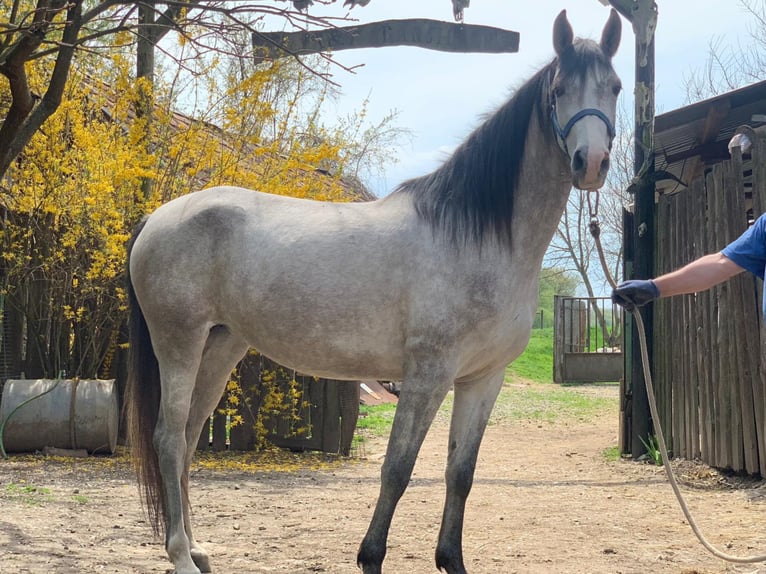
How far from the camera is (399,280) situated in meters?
3.37

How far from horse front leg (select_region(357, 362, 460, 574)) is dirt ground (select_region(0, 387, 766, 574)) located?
17.9 inches

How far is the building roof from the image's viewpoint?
6.88 meters

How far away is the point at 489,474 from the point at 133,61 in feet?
17.3

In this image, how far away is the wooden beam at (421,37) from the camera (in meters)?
7.44

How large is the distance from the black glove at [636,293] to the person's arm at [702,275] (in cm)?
3

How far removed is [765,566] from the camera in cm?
368

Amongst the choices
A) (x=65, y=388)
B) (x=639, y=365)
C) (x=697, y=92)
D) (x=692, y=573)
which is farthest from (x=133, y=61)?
(x=697, y=92)

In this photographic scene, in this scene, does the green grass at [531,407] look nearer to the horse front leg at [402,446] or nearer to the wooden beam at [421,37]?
the wooden beam at [421,37]

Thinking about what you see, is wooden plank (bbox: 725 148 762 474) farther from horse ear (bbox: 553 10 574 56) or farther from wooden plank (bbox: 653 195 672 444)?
horse ear (bbox: 553 10 574 56)

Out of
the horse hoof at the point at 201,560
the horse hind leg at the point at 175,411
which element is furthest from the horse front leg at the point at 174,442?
the horse hoof at the point at 201,560

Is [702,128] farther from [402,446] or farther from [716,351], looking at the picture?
[402,446]

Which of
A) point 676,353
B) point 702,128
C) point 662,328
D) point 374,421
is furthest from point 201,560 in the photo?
point 374,421

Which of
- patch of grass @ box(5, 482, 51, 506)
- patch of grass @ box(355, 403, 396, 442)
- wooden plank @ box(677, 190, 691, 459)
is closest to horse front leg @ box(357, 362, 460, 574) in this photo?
patch of grass @ box(5, 482, 51, 506)

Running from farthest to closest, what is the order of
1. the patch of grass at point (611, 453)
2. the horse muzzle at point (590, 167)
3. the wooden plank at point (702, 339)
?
the patch of grass at point (611, 453) → the wooden plank at point (702, 339) → the horse muzzle at point (590, 167)
